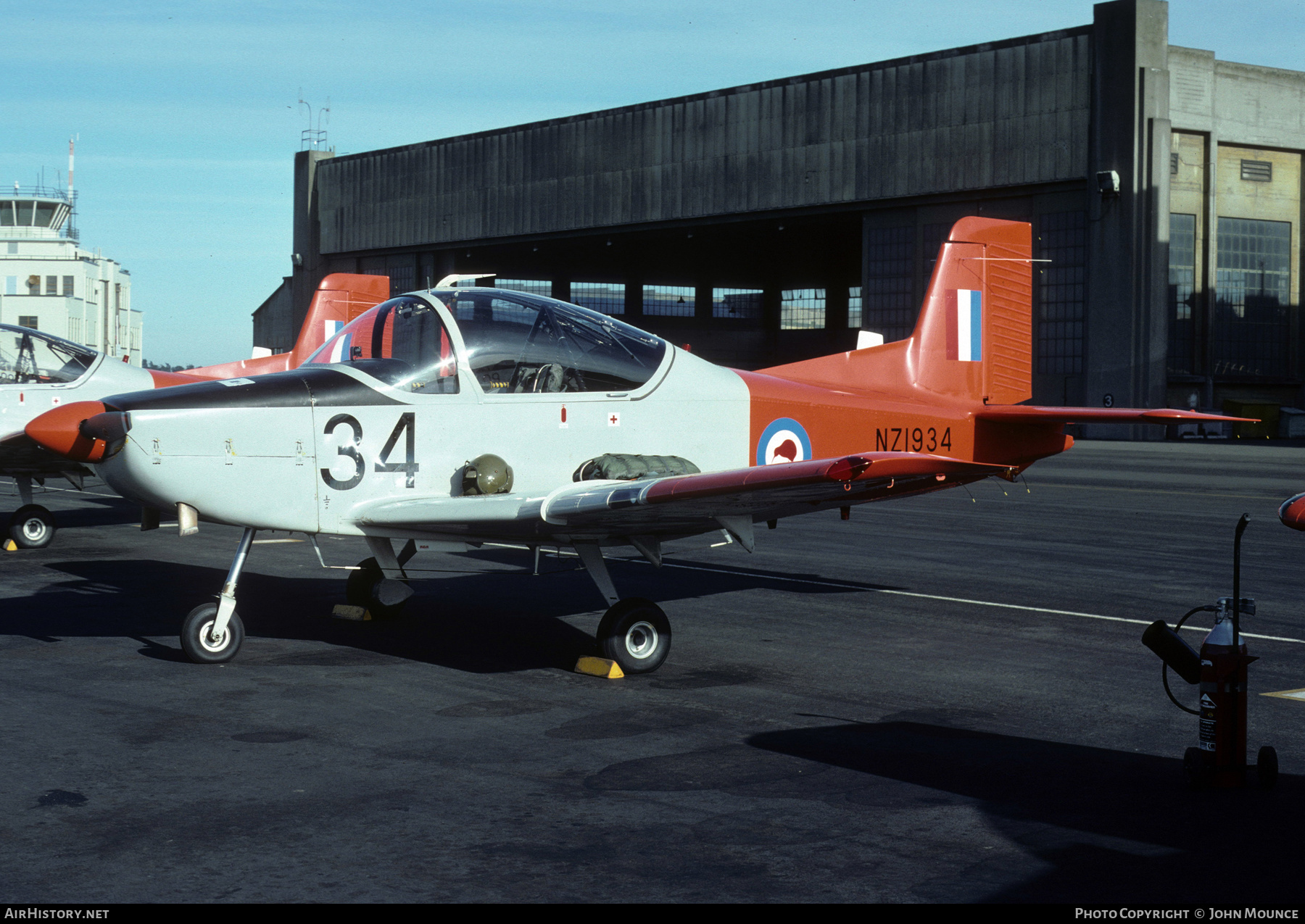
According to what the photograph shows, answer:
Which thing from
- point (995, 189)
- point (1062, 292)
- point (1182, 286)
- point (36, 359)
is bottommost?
point (36, 359)

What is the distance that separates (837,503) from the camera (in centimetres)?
768

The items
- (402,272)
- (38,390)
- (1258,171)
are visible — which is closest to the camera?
(38,390)

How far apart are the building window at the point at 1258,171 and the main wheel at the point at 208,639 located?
48.0m

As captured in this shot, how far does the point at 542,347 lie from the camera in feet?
27.8

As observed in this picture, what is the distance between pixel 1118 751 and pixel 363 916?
377 centimetres

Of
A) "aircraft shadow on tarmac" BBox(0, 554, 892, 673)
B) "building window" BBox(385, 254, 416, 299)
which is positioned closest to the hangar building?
"building window" BBox(385, 254, 416, 299)

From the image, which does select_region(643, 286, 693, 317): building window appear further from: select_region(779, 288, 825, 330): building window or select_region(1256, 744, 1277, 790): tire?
select_region(1256, 744, 1277, 790): tire

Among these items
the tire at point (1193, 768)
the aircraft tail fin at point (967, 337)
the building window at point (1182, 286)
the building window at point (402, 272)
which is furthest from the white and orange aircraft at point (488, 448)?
the building window at point (402, 272)

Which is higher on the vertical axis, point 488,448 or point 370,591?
point 488,448

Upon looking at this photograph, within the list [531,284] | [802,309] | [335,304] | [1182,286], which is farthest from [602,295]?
[335,304]

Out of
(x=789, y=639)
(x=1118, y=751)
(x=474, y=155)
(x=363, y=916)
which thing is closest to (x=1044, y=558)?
(x=789, y=639)

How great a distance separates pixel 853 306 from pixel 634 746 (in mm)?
67403

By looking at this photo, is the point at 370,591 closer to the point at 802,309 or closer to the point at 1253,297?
the point at 1253,297

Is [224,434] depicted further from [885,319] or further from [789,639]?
[885,319]
